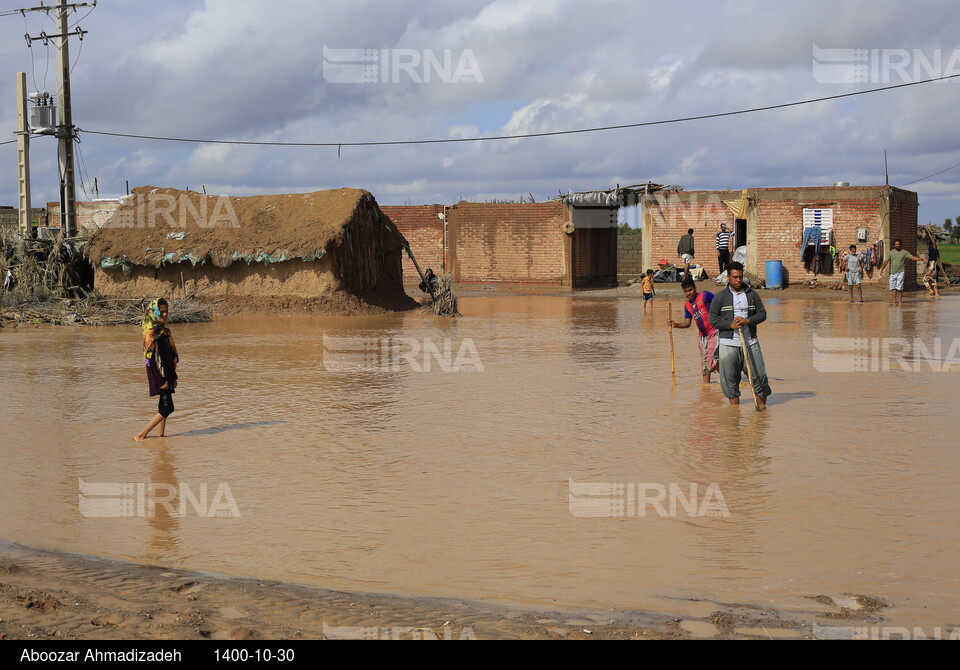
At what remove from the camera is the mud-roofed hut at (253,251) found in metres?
25.0

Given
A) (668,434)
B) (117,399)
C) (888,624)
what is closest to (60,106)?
(117,399)

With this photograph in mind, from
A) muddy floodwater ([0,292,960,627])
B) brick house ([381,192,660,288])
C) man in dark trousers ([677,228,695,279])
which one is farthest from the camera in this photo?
brick house ([381,192,660,288])

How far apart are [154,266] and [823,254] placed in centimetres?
2072

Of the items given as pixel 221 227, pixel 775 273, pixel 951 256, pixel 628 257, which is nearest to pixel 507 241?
pixel 628 257

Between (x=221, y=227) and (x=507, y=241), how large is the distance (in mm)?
12716

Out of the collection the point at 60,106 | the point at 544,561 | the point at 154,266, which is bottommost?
the point at 544,561

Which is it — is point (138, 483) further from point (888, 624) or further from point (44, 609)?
point (888, 624)

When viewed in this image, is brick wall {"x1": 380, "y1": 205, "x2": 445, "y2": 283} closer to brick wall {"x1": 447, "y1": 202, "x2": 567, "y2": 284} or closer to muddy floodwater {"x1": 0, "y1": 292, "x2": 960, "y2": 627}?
brick wall {"x1": 447, "y1": 202, "x2": 567, "y2": 284}

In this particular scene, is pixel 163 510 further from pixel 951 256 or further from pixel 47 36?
pixel 951 256

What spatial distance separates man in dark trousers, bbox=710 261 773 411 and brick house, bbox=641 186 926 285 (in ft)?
70.9

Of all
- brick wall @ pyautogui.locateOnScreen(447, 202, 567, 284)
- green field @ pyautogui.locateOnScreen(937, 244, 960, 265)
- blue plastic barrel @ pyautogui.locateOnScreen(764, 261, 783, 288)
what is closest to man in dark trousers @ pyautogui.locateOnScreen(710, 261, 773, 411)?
blue plastic barrel @ pyautogui.locateOnScreen(764, 261, 783, 288)

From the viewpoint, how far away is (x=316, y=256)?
24.6m

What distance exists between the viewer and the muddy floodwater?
576cm

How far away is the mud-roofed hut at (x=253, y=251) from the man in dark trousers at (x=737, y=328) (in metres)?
15.3
